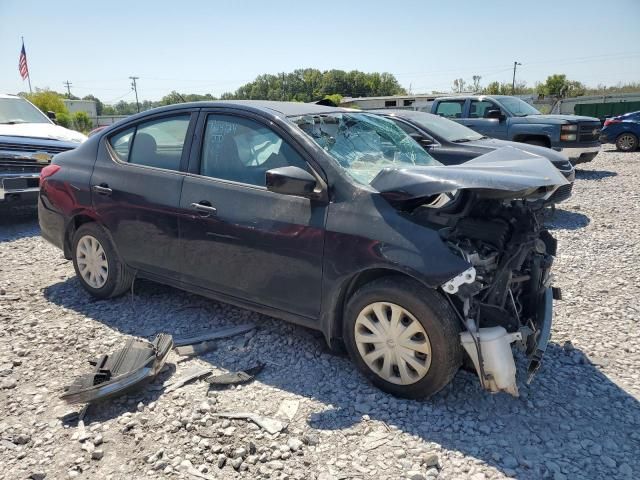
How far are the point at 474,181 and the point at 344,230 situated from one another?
81 centimetres

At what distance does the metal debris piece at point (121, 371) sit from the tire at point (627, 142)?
64.0 feet

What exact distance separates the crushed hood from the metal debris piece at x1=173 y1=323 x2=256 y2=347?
18.4 feet

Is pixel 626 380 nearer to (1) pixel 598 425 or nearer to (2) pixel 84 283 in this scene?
(1) pixel 598 425

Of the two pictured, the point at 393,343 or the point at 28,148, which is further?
the point at 28,148

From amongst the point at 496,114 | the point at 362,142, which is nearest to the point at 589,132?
the point at 496,114

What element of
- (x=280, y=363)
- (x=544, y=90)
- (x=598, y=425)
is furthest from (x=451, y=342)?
(x=544, y=90)

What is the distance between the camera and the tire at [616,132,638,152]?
59.6 ft

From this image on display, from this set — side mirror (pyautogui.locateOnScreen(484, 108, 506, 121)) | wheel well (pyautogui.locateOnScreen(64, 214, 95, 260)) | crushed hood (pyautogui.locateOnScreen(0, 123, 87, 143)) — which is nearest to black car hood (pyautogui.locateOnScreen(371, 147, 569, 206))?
wheel well (pyautogui.locateOnScreen(64, 214, 95, 260))

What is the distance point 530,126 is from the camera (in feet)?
37.3

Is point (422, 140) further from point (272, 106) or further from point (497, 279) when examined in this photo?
point (497, 279)

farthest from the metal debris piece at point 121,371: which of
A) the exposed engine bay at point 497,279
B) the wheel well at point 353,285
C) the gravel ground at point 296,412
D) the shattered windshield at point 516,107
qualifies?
the shattered windshield at point 516,107

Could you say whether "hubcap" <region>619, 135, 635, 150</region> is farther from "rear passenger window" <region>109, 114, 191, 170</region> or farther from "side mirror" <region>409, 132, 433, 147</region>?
"rear passenger window" <region>109, 114, 191, 170</region>

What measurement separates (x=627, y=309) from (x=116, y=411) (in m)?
4.17

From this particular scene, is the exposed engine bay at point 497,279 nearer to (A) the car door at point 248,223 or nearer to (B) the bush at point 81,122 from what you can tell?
(A) the car door at point 248,223
